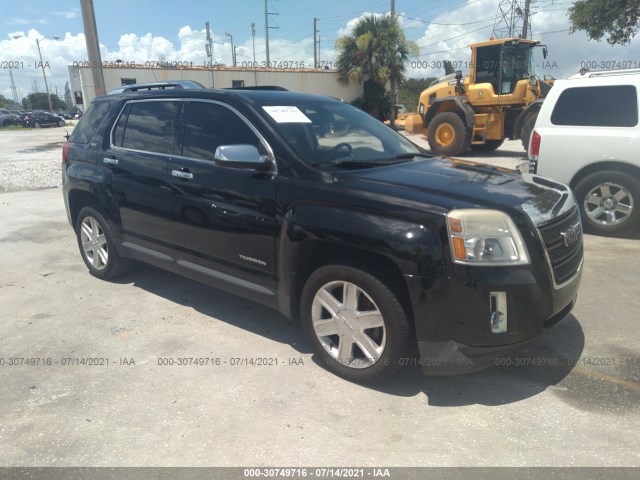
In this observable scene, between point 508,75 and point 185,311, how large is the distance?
12.7m

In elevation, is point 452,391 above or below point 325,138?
below

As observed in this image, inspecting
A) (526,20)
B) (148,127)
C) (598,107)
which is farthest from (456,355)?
(526,20)

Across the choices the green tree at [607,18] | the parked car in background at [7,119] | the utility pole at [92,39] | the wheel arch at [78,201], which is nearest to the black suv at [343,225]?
the wheel arch at [78,201]

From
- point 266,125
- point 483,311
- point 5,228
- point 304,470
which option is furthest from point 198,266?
point 5,228

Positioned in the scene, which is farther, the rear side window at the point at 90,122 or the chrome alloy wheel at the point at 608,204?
the chrome alloy wheel at the point at 608,204

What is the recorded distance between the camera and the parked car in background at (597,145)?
6250 millimetres

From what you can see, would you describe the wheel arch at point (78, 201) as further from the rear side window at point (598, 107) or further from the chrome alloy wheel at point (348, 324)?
the rear side window at point (598, 107)

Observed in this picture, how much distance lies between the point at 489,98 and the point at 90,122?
11549 millimetres

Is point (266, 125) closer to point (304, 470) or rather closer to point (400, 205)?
point (400, 205)

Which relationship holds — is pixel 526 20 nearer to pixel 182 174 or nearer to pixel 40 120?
A: pixel 182 174

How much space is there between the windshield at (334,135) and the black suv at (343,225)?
15mm

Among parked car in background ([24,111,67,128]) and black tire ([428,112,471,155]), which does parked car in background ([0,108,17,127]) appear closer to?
parked car in background ([24,111,67,128])

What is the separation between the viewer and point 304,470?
8.36 feet

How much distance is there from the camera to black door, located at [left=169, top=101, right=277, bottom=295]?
3566 millimetres
